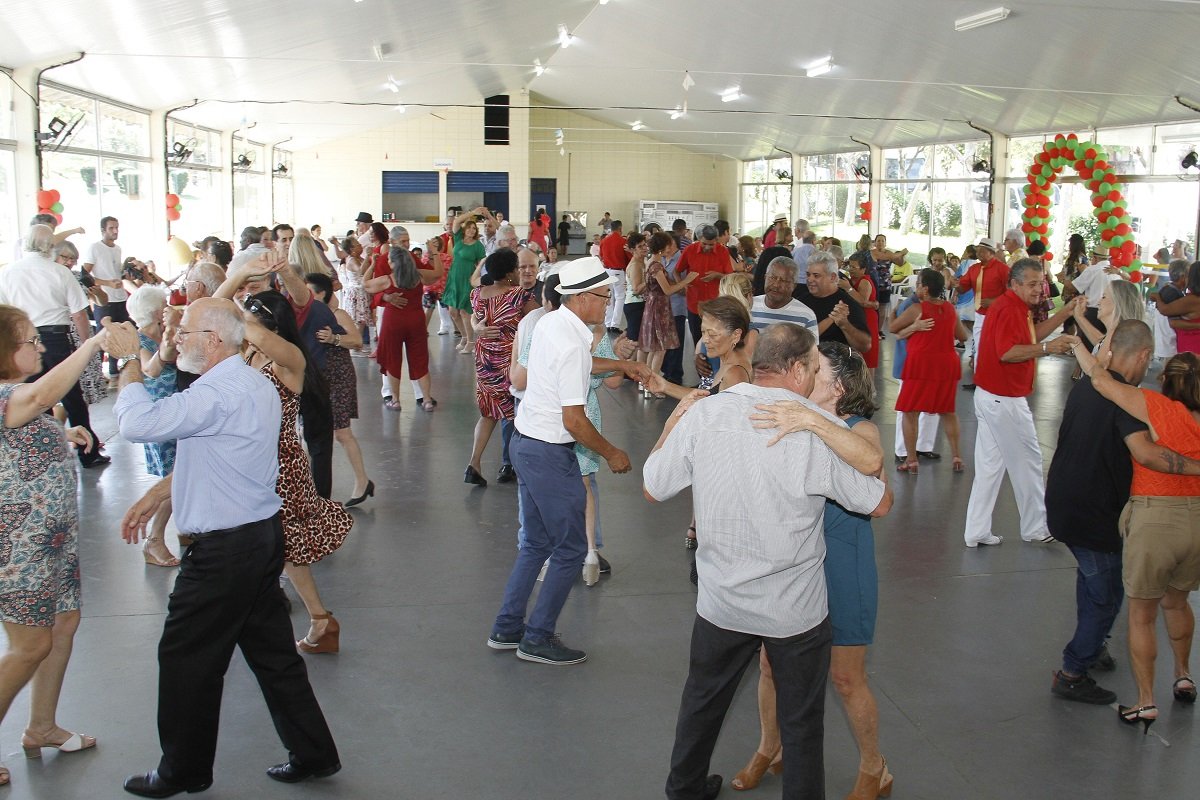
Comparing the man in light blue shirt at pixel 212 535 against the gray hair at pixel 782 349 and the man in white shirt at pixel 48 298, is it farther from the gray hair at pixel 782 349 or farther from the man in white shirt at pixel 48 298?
the man in white shirt at pixel 48 298

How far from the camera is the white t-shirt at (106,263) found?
31.9 feet

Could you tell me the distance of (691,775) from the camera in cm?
272

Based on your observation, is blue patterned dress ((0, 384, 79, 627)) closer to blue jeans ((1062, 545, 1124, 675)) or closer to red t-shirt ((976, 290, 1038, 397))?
blue jeans ((1062, 545, 1124, 675))

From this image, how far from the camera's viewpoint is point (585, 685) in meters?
3.79

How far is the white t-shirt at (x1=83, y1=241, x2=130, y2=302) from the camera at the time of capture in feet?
31.9

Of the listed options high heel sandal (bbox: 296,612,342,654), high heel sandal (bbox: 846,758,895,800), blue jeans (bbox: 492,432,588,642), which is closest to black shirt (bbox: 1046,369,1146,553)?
high heel sandal (bbox: 846,758,895,800)

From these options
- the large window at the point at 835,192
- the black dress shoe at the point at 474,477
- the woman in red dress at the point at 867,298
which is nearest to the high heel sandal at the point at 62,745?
the black dress shoe at the point at 474,477

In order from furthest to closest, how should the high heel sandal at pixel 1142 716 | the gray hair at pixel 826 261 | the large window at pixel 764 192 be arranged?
the large window at pixel 764 192 → the gray hair at pixel 826 261 → the high heel sandal at pixel 1142 716

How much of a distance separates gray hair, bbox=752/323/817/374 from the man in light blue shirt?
1.37m

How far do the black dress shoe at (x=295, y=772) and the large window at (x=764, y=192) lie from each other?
2681 cm

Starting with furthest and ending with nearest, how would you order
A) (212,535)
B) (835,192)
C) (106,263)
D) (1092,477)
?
(835,192) < (106,263) < (1092,477) < (212,535)

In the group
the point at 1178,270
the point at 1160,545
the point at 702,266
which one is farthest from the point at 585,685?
the point at 1178,270

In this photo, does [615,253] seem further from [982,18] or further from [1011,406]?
[1011,406]

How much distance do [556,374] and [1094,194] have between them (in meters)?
12.0
